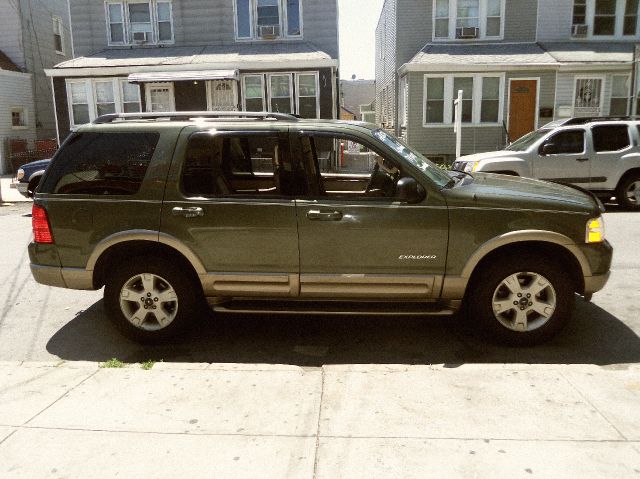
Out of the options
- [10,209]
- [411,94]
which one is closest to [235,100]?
[411,94]

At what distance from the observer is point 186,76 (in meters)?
19.1

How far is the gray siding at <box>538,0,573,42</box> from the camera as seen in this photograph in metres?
20.7

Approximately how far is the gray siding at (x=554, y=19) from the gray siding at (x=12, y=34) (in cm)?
2149

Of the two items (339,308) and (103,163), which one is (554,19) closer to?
(339,308)

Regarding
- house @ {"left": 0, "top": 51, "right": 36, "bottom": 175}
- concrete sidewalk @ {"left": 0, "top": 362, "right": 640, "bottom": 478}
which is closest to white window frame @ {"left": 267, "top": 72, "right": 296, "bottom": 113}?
house @ {"left": 0, "top": 51, "right": 36, "bottom": 175}

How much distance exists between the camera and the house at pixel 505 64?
779 inches

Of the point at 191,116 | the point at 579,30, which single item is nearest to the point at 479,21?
the point at 579,30

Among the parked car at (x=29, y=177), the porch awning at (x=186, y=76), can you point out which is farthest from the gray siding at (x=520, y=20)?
the parked car at (x=29, y=177)

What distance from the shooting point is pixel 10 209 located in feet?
46.2

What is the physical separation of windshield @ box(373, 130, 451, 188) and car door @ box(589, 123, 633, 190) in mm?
7985

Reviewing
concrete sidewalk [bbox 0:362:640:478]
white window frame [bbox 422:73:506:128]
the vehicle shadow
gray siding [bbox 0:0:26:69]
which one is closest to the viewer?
concrete sidewalk [bbox 0:362:640:478]

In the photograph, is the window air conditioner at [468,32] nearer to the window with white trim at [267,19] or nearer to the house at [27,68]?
the window with white trim at [267,19]

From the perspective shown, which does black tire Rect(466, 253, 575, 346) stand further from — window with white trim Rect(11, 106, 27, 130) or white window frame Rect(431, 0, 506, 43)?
window with white trim Rect(11, 106, 27, 130)

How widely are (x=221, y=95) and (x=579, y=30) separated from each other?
1376cm
